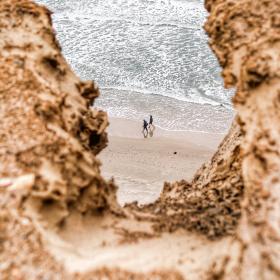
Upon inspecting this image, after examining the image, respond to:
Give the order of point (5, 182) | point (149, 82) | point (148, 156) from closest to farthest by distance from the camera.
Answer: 1. point (5, 182)
2. point (148, 156)
3. point (149, 82)

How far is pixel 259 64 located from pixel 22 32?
196 centimetres

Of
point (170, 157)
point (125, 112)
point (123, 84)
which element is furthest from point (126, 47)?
point (170, 157)

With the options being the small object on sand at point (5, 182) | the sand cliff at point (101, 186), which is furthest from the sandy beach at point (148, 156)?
the small object on sand at point (5, 182)

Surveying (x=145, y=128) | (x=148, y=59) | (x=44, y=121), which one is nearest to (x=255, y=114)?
(x=44, y=121)

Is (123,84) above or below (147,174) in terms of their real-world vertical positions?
below

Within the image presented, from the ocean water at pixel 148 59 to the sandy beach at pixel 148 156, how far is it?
0.68 metres

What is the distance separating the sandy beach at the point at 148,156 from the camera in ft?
31.0

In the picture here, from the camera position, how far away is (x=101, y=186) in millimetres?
3633

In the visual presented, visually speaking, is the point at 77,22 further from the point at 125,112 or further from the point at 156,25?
the point at 125,112

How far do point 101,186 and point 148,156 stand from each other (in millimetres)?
7570

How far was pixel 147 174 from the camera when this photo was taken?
1012cm

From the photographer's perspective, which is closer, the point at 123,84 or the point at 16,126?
the point at 16,126

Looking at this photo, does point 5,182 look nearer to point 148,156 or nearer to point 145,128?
point 148,156

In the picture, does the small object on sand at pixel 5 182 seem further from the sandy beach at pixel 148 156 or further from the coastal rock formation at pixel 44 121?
the sandy beach at pixel 148 156
